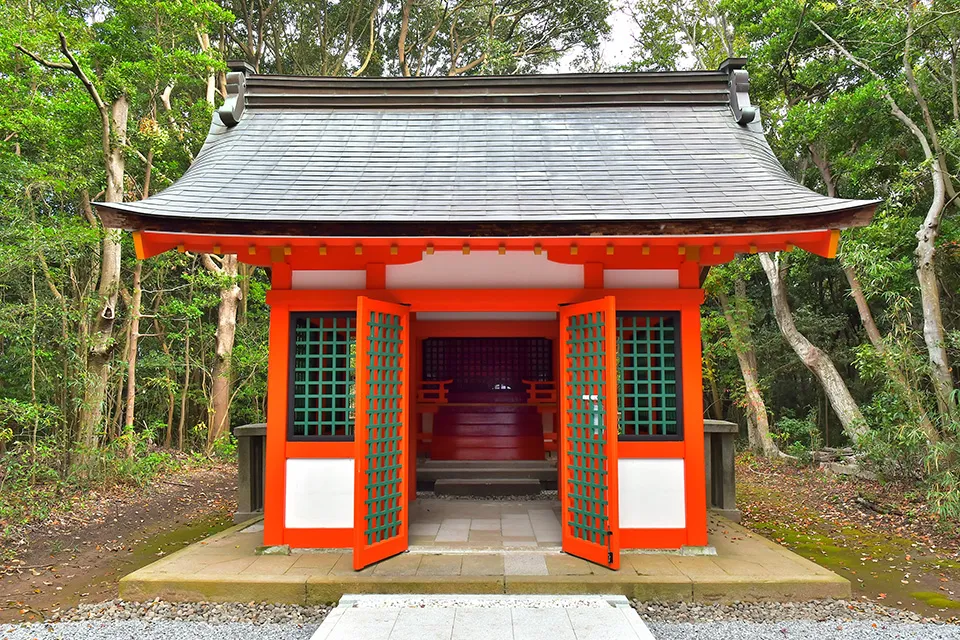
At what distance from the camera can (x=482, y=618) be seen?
3164 millimetres

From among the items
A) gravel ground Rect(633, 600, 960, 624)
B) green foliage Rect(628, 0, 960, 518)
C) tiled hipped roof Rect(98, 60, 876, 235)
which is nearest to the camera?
gravel ground Rect(633, 600, 960, 624)

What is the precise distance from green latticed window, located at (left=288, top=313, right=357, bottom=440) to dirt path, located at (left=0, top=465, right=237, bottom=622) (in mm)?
1863

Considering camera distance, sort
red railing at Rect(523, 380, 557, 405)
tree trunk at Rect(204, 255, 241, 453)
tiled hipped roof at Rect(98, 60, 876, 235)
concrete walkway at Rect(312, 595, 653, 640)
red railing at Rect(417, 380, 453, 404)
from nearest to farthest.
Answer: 1. concrete walkway at Rect(312, 595, 653, 640)
2. tiled hipped roof at Rect(98, 60, 876, 235)
3. red railing at Rect(417, 380, 453, 404)
4. red railing at Rect(523, 380, 557, 405)
5. tree trunk at Rect(204, 255, 241, 453)

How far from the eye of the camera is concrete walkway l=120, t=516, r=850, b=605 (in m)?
3.54

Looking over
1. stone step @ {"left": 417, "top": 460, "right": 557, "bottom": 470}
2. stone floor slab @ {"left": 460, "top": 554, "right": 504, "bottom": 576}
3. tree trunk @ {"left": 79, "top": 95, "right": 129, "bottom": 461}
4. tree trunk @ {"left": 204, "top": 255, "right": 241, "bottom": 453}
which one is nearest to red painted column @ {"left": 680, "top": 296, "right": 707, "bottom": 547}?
stone floor slab @ {"left": 460, "top": 554, "right": 504, "bottom": 576}

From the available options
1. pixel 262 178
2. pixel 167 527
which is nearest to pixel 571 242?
pixel 262 178

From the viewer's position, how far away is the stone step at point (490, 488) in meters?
6.41

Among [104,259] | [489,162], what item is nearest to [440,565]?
[489,162]

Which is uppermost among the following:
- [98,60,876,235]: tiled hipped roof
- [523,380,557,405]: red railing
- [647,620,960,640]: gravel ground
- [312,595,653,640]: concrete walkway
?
[98,60,876,235]: tiled hipped roof

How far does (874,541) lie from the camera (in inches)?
Result: 203

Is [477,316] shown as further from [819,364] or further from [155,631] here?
[819,364]

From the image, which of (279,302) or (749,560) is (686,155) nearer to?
(749,560)

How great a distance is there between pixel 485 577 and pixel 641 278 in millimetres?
2682

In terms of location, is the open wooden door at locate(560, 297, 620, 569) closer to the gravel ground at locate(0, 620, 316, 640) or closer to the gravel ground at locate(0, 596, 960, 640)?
the gravel ground at locate(0, 596, 960, 640)
